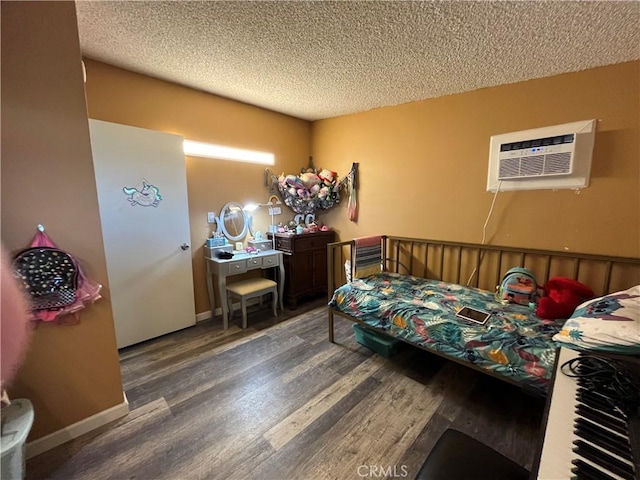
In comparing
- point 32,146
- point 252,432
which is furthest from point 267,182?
point 252,432

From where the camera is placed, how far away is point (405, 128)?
280cm

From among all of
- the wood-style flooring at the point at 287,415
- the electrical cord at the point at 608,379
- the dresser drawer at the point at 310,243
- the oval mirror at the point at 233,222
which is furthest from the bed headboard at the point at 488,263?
the electrical cord at the point at 608,379

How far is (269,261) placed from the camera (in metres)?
2.99

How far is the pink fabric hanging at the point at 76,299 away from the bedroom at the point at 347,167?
0.17 feet

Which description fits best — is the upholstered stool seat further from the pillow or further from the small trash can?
the small trash can

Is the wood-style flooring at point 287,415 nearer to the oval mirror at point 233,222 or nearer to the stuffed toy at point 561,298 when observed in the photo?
the stuffed toy at point 561,298

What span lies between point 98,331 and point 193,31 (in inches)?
74.9

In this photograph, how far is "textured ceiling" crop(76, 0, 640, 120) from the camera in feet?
4.62

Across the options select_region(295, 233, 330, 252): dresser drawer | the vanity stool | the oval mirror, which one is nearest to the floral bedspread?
the vanity stool

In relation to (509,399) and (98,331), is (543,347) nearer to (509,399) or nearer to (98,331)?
(509,399)

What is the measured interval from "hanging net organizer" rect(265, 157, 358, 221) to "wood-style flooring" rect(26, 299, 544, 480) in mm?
1748

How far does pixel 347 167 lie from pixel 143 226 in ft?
7.65

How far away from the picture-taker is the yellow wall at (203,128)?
2209 millimetres

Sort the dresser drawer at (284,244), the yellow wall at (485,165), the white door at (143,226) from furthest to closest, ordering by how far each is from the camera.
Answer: the dresser drawer at (284,244) < the white door at (143,226) < the yellow wall at (485,165)
